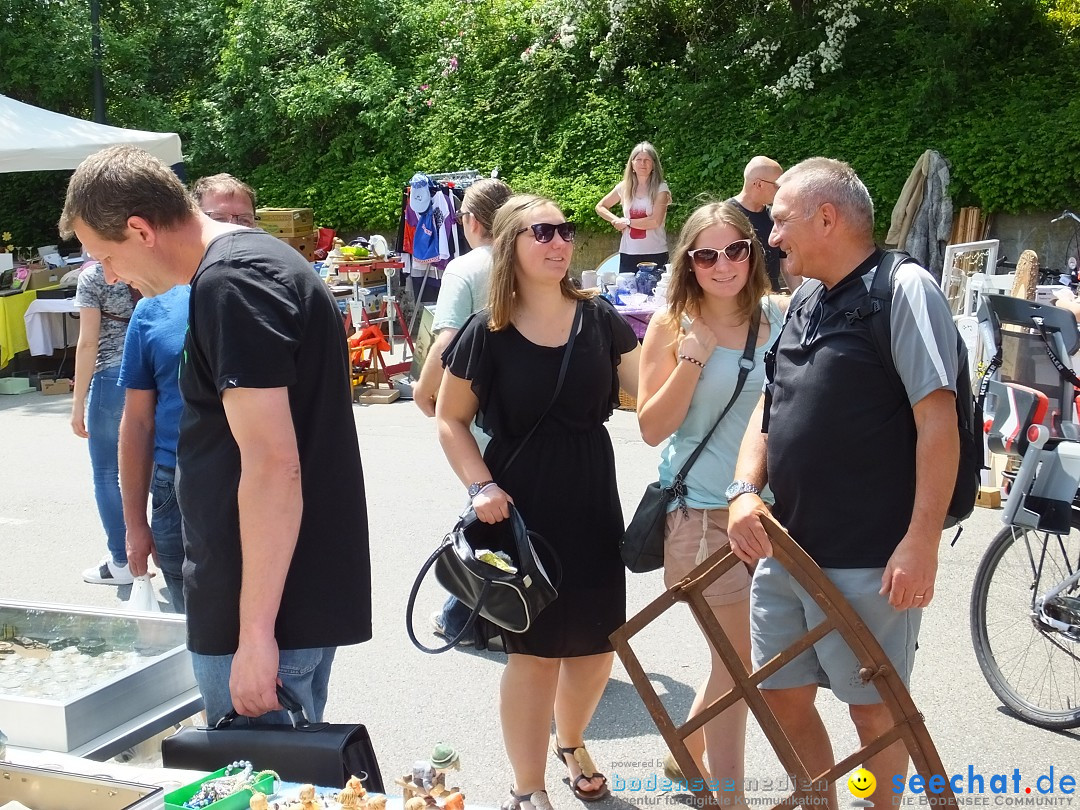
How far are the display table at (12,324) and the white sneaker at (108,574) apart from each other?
6.96m

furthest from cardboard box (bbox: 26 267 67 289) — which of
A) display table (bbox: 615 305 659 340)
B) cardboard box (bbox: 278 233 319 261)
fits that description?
display table (bbox: 615 305 659 340)

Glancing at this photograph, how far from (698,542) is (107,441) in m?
3.33

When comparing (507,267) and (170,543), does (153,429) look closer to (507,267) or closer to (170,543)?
(170,543)

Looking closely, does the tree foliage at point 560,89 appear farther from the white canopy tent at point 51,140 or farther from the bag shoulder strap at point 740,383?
the bag shoulder strap at point 740,383

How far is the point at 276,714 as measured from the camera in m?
2.30

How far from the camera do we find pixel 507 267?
333 centimetres

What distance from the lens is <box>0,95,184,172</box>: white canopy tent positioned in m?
11.8

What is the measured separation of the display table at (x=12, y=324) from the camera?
11758 mm

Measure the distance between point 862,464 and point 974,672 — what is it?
2.12 meters

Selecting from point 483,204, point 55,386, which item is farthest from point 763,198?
point 55,386

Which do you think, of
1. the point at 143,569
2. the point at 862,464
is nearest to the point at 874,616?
the point at 862,464

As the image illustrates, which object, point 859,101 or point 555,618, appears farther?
point 859,101

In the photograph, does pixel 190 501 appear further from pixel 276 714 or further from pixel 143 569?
pixel 143 569

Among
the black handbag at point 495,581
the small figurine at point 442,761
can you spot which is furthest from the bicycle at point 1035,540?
the small figurine at point 442,761
